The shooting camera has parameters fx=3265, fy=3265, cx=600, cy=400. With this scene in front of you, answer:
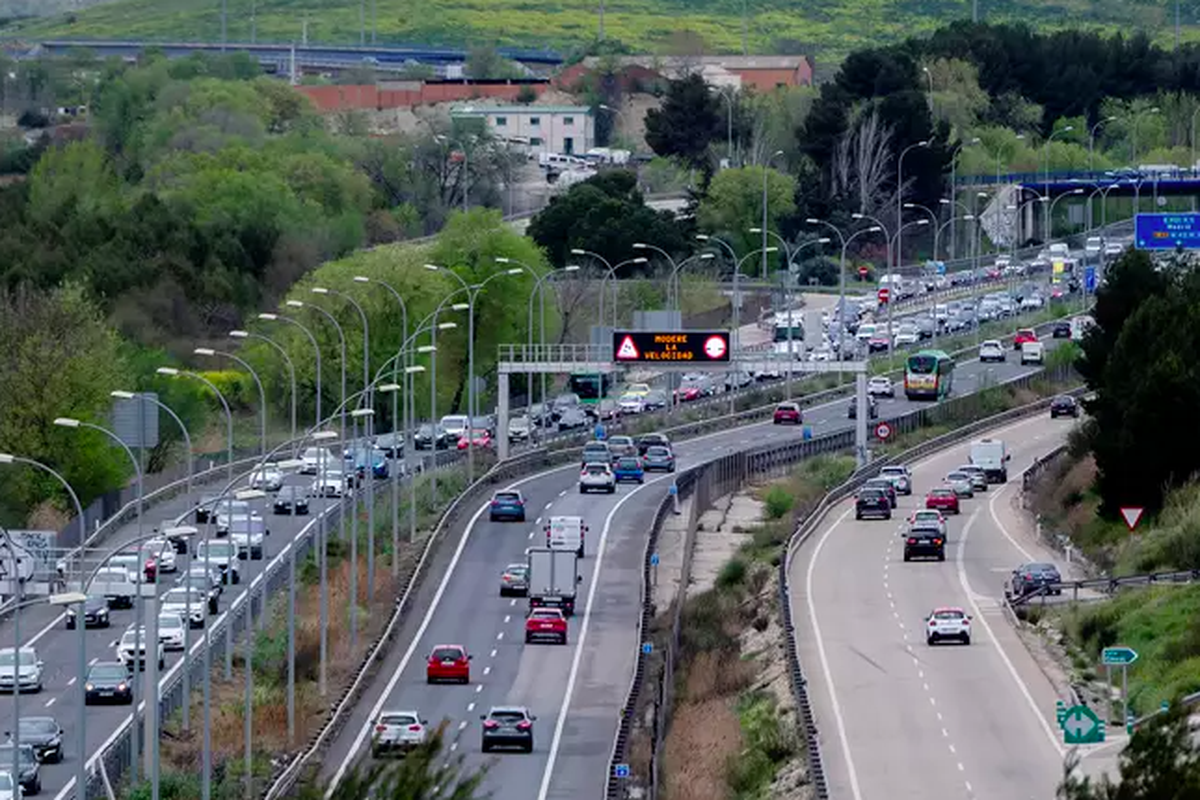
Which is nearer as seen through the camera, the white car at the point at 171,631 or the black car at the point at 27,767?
the black car at the point at 27,767

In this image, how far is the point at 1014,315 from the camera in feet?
521

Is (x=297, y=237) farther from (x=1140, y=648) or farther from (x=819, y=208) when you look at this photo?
(x=1140, y=648)

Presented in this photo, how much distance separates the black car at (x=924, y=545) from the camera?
298 feet

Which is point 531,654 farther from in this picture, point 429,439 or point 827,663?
point 429,439

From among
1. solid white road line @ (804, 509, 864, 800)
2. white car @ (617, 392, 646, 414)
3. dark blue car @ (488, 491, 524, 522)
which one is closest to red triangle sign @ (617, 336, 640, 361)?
solid white road line @ (804, 509, 864, 800)

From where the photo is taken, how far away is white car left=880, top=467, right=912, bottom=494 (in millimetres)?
106062

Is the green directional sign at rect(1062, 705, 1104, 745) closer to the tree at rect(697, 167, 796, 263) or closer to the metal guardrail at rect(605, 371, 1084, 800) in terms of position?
the metal guardrail at rect(605, 371, 1084, 800)

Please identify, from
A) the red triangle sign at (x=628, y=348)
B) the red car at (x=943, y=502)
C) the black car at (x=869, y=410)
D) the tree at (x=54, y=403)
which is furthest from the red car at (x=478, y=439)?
the red car at (x=943, y=502)

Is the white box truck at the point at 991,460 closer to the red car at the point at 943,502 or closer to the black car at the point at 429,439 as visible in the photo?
the red car at the point at 943,502

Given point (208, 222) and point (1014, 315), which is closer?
point (1014, 315)

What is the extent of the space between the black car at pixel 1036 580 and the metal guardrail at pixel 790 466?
584 centimetres

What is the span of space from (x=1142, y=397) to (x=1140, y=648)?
25.7 metres

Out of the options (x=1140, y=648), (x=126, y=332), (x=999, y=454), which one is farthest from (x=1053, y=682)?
(x=126, y=332)

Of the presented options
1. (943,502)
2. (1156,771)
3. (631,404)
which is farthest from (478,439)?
(1156,771)
